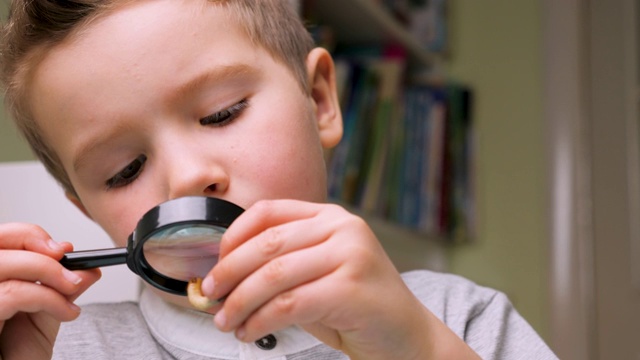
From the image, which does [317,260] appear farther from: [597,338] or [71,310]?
[597,338]

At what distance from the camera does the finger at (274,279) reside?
23.7 inches

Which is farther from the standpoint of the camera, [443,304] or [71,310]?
[443,304]

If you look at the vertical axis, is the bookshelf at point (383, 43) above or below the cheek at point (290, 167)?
below

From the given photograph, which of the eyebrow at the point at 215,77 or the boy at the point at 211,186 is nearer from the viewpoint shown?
the boy at the point at 211,186

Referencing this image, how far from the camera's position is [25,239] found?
76 cm

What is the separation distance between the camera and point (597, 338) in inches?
100.0

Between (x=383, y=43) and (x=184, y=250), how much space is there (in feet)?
5.67

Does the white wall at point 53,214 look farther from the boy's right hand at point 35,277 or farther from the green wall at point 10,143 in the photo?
the boy's right hand at point 35,277

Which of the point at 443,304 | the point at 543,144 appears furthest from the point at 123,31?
the point at 543,144

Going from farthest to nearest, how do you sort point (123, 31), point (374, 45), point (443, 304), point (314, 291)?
1. point (374, 45)
2. point (443, 304)
3. point (123, 31)
4. point (314, 291)

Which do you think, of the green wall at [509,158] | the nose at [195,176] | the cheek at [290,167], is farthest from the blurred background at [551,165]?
the nose at [195,176]

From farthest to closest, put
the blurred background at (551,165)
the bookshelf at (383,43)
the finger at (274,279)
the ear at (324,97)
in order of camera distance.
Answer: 1. the blurred background at (551,165)
2. the bookshelf at (383,43)
3. the ear at (324,97)
4. the finger at (274,279)

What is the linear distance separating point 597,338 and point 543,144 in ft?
2.15

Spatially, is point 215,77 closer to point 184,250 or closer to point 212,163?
point 212,163
